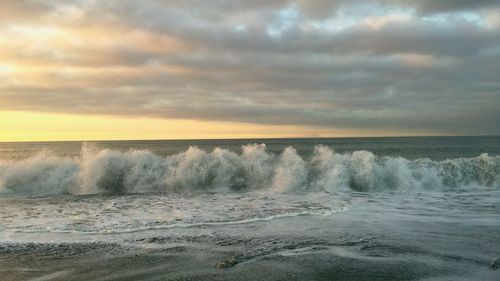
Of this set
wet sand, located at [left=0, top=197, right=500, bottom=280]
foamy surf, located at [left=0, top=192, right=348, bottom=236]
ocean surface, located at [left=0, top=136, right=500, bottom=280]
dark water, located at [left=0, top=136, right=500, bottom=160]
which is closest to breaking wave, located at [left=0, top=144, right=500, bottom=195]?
ocean surface, located at [left=0, top=136, right=500, bottom=280]

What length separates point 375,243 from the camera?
972 centimetres

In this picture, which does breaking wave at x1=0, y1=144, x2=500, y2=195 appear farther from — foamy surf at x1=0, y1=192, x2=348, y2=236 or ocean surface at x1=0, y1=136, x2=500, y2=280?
foamy surf at x1=0, y1=192, x2=348, y2=236

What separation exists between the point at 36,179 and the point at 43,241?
1551 centimetres

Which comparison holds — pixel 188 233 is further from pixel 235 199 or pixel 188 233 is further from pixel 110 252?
pixel 235 199

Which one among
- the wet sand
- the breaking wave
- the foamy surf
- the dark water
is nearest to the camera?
the wet sand

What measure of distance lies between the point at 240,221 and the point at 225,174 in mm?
12255

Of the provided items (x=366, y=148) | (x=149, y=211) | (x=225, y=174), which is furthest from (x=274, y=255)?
(x=366, y=148)

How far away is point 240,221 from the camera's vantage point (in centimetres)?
1260

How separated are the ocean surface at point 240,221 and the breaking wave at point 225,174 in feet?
0.27

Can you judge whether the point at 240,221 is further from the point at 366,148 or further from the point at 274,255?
the point at 366,148

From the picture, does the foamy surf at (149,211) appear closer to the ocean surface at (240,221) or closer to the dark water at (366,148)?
the ocean surface at (240,221)

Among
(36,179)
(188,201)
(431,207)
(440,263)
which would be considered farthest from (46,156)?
(440,263)

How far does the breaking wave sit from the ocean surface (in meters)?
0.08

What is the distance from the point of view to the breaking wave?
23.4 meters
